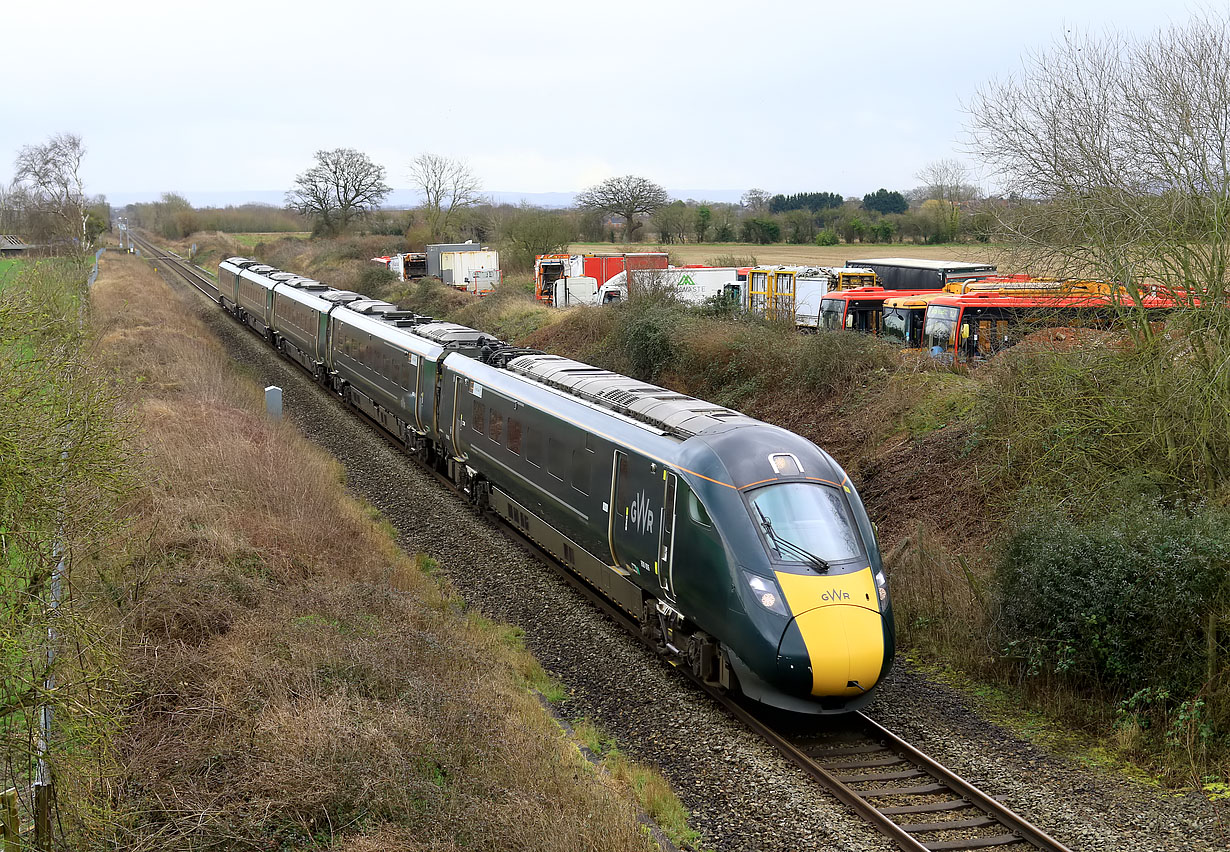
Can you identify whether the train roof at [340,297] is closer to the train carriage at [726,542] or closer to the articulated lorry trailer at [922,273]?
the train carriage at [726,542]

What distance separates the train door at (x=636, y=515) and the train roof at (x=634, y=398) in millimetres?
560

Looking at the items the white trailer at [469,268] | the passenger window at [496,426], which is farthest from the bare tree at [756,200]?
the passenger window at [496,426]

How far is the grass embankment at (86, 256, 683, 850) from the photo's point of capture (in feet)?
22.2

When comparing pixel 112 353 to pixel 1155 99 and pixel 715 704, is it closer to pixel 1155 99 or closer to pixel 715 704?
pixel 715 704

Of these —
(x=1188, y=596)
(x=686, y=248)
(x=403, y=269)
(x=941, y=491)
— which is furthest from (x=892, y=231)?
(x=1188, y=596)

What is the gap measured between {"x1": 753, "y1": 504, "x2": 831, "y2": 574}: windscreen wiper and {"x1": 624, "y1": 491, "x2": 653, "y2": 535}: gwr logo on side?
1.79m

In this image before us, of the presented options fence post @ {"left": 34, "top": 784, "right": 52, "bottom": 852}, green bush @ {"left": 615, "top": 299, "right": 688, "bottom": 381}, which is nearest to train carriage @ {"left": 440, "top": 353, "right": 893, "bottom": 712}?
fence post @ {"left": 34, "top": 784, "right": 52, "bottom": 852}

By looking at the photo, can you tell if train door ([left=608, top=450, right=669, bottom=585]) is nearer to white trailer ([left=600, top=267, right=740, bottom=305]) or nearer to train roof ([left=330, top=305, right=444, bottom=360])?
train roof ([left=330, top=305, right=444, bottom=360])

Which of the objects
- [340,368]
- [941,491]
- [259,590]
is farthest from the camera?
[340,368]

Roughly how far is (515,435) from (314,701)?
294 inches

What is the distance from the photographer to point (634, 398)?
1260cm

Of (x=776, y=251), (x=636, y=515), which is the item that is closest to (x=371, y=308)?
(x=636, y=515)

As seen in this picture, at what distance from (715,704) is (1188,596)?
15.2ft

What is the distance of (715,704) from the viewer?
33.5 feet
